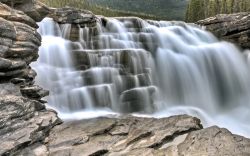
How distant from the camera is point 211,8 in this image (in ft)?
242

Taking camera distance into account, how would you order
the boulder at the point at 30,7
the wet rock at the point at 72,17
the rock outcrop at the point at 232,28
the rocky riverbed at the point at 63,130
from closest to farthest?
the rocky riverbed at the point at 63,130, the boulder at the point at 30,7, the wet rock at the point at 72,17, the rock outcrop at the point at 232,28

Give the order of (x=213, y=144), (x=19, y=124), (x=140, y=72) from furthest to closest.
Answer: (x=140, y=72) → (x=213, y=144) → (x=19, y=124)

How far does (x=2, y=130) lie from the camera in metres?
9.77

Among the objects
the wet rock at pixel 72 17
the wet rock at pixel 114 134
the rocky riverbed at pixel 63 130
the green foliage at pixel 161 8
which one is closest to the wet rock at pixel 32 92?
the rocky riverbed at pixel 63 130

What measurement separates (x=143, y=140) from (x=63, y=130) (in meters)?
2.89

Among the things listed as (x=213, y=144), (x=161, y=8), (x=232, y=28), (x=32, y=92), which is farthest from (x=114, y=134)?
(x=161, y=8)

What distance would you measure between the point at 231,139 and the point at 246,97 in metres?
11.4

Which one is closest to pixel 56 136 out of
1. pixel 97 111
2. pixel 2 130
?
pixel 2 130

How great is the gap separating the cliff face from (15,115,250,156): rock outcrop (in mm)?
58676

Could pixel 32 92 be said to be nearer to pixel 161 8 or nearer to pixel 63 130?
pixel 63 130

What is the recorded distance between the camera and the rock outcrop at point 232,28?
26538mm

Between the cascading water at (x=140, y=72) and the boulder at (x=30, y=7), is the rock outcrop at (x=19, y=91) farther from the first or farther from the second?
the cascading water at (x=140, y=72)

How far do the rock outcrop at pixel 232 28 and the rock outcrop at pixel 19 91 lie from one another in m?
17.2

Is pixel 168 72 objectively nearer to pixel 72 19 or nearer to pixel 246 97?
pixel 246 97
